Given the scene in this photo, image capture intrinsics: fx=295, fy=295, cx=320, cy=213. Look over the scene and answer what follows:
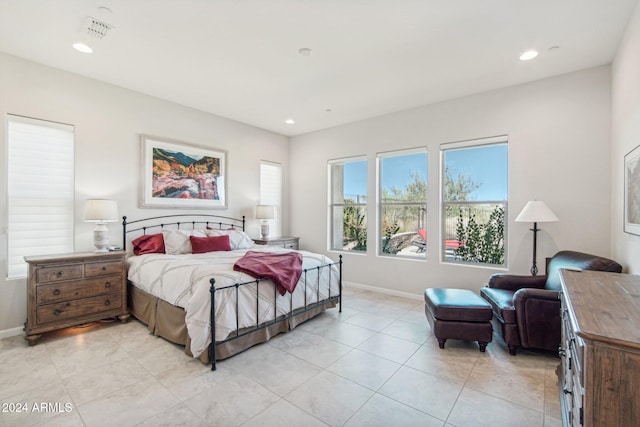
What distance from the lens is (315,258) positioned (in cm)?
374

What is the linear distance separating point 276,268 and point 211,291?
0.76 meters

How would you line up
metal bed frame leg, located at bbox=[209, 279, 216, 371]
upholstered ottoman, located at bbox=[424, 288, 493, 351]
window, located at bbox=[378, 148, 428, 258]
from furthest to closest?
window, located at bbox=[378, 148, 428, 258]
upholstered ottoman, located at bbox=[424, 288, 493, 351]
metal bed frame leg, located at bbox=[209, 279, 216, 371]

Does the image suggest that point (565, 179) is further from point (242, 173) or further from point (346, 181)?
point (242, 173)

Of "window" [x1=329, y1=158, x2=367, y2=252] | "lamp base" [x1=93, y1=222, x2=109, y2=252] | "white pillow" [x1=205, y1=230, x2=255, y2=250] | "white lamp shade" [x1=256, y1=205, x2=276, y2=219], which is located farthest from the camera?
"window" [x1=329, y1=158, x2=367, y2=252]

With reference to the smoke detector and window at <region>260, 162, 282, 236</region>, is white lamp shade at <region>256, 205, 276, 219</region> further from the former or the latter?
the smoke detector

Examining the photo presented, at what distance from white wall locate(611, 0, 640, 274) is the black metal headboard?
4.93 metres

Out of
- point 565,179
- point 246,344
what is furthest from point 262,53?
point 565,179

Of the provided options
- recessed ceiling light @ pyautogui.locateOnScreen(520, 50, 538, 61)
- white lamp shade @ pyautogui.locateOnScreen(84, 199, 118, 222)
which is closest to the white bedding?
white lamp shade @ pyautogui.locateOnScreen(84, 199, 118, 222)

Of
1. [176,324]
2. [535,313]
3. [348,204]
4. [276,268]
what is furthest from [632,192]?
[176,324]

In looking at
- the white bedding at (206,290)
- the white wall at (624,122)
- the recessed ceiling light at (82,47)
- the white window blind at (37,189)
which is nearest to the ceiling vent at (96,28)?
the recessed ceiling light at (82,47)

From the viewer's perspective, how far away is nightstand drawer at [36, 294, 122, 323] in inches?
115

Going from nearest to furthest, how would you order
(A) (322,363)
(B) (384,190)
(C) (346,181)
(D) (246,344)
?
1. (A) (322,363)
2. (D) (246,344)
3. (B) (384,190)
4. (C) (346,181)

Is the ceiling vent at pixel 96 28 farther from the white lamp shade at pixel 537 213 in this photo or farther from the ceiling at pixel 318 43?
the white lamp shade at pixel 537 213

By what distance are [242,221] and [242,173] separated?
87 centimetres
